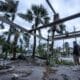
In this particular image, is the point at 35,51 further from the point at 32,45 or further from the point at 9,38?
the point at 9,38

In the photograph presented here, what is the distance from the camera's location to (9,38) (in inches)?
1072

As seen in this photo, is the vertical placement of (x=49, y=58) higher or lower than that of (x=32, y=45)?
lower

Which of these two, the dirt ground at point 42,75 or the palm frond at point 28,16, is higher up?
the palm frond at point 28,16

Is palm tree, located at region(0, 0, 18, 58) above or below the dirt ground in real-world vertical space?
above

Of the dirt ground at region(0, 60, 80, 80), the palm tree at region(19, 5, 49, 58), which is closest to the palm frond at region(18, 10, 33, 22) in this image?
the palm tree at region(19, 5, 49, 58)

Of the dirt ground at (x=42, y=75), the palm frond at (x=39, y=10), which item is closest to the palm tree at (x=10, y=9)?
the palm frond at (x=39, y=10)

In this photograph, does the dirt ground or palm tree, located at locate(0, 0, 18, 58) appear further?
palm tree, located at locate(0, 0, 18, 58)

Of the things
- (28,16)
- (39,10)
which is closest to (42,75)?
(28,16)

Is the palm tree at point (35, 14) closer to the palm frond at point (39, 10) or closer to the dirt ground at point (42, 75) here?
the palm frond at point (39, 10)

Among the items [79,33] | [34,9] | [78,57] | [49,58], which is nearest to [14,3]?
[34,9]

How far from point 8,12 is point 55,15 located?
21.5m

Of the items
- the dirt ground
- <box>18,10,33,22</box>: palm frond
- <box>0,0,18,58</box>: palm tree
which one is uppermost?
<box>0,0,18,58</box>: palm tree

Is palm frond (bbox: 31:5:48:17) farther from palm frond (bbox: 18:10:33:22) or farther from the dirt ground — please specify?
the dirt ground

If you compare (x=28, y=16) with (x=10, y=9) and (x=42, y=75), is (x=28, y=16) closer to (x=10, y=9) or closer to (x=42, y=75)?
(x=10, y=9)
